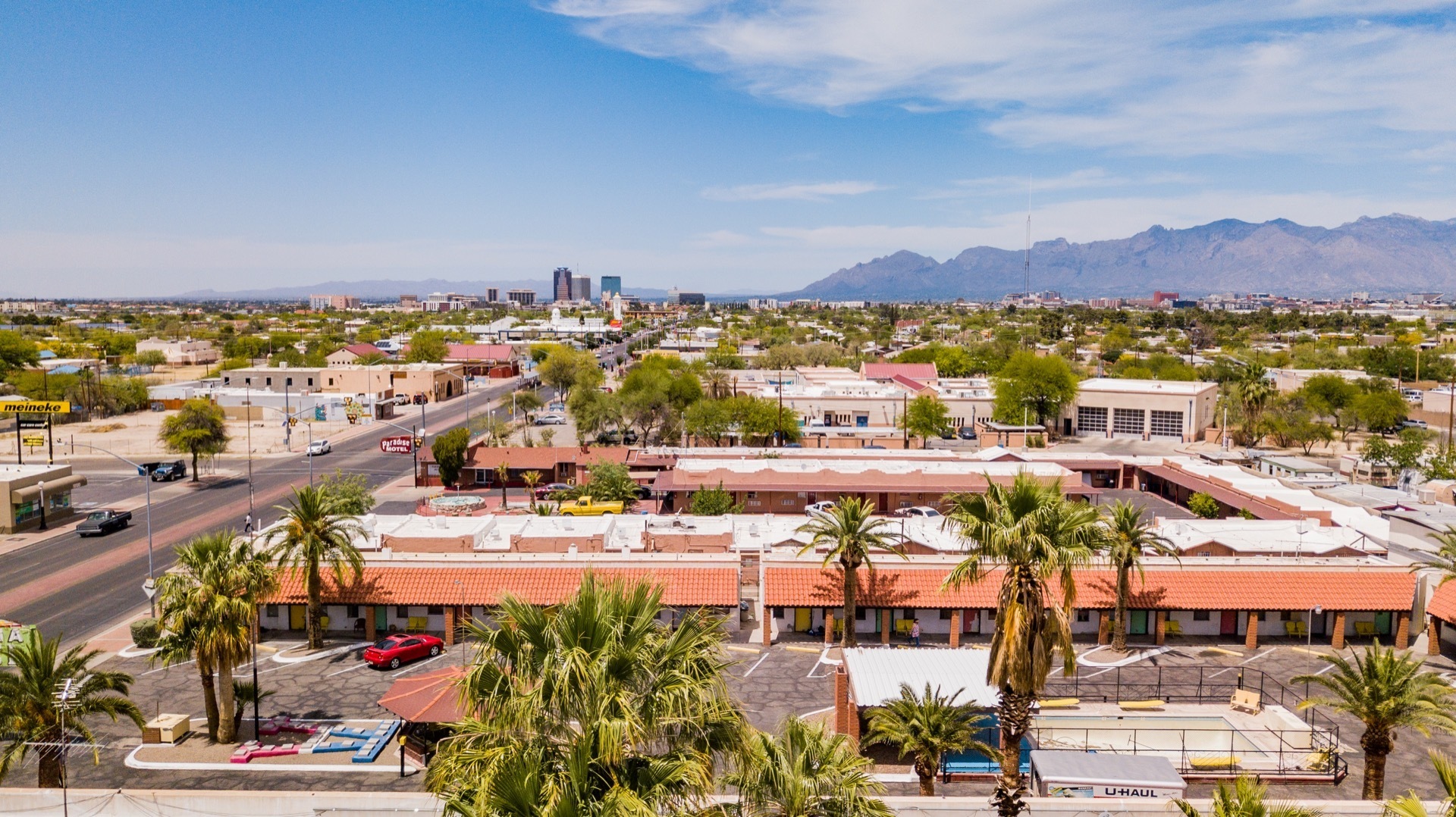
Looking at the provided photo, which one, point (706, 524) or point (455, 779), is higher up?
point (455, 779)

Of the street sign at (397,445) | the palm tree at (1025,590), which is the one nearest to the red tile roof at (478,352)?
the street sign at (397,445)

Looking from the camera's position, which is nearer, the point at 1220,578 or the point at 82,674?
the point at 82,674

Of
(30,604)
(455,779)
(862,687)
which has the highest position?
(455,779)

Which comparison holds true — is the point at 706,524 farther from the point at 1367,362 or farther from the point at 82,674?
the point at 1367,362

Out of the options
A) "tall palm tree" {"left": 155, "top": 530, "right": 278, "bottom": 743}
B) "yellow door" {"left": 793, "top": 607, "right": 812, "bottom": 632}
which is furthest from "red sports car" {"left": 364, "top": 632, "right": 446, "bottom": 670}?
"yellow door" {"left": 793, "top": 607, "right": 812, "bottom": 632}

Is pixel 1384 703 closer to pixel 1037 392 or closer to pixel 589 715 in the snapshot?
pixel 589 715

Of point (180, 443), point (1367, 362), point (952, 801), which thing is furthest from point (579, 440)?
point (1367, 362)

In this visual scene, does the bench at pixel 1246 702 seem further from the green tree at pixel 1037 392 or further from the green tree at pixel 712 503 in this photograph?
the green tree at pixel 1037 392
